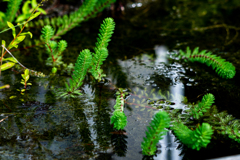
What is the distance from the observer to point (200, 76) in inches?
79.2

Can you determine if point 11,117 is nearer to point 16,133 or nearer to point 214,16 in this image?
point 16,133

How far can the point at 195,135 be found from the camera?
3.62 feet

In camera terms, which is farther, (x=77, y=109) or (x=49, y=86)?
(x=49, y=86)

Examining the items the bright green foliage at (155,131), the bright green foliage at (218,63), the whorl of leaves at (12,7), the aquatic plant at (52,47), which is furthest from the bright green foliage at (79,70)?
the whorl of leaves at (12,7)

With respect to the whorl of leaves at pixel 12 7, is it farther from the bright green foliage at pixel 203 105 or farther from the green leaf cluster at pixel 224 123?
the green leaf cluster at pixel 224 123

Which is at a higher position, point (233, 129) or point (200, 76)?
point (200, 76)

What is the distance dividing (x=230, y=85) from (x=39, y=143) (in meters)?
1.62

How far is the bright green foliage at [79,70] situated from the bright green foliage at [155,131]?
680mm

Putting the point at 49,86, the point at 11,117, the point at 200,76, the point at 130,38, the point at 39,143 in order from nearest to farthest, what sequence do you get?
1. the point at 39,143
2. the point at 11,117
3. the point at 49,86
4. the point at 200,76
5. the point at 130,38

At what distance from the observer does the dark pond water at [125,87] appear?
49.1 inches

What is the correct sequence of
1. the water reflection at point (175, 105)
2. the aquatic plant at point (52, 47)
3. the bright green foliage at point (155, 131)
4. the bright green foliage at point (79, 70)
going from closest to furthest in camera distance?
1. the bright green foliage at point (155, 131)
2. the water reflection at point (175, 105)
3. the bright green foliage at point (79, 70)
4. the aquatic plant at point (52, 47)

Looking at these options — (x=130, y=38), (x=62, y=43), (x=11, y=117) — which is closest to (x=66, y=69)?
(x=62, y=43)

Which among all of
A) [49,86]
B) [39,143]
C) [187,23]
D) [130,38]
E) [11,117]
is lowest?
[39,143]

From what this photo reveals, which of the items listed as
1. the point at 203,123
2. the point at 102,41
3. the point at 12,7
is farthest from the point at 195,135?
the point at 12,7
